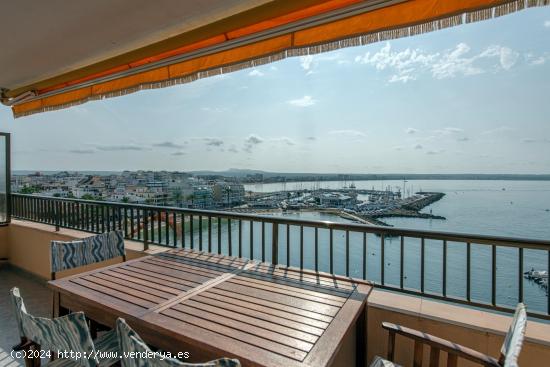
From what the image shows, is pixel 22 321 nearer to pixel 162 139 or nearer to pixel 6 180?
pixel 6 180

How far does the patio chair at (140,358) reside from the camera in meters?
0.87

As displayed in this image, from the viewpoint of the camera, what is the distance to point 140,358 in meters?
0.97

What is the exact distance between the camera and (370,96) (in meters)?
6.84

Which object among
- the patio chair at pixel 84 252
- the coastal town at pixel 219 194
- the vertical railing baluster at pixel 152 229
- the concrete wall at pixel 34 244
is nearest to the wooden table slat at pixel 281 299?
the patio chair at pixel 84 252

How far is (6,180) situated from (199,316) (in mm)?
6266

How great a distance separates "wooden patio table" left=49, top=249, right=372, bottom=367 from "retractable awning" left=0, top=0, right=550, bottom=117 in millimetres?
1731

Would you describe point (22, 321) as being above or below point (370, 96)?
below

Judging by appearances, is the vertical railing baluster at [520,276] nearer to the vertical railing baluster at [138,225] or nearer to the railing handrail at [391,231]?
the railing handrail at [391,231]

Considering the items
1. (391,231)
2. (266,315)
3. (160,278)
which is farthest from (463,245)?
(160,278)

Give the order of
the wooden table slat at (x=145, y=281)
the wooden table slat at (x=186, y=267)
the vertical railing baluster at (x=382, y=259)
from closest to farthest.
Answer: the wooden table slat at (x=145, y=281) < the wooden table slat at (x=186, y=267) < the vertical railing baluster at (x=382, y=259)

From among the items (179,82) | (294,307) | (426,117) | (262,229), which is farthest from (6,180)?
(426,117)

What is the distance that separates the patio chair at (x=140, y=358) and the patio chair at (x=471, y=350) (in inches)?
35.2

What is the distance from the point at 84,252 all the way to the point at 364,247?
2.55 meters

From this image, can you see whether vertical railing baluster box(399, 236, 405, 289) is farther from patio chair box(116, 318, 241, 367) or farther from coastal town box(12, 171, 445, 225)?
patio chair box(116, 318, 241, 367)
